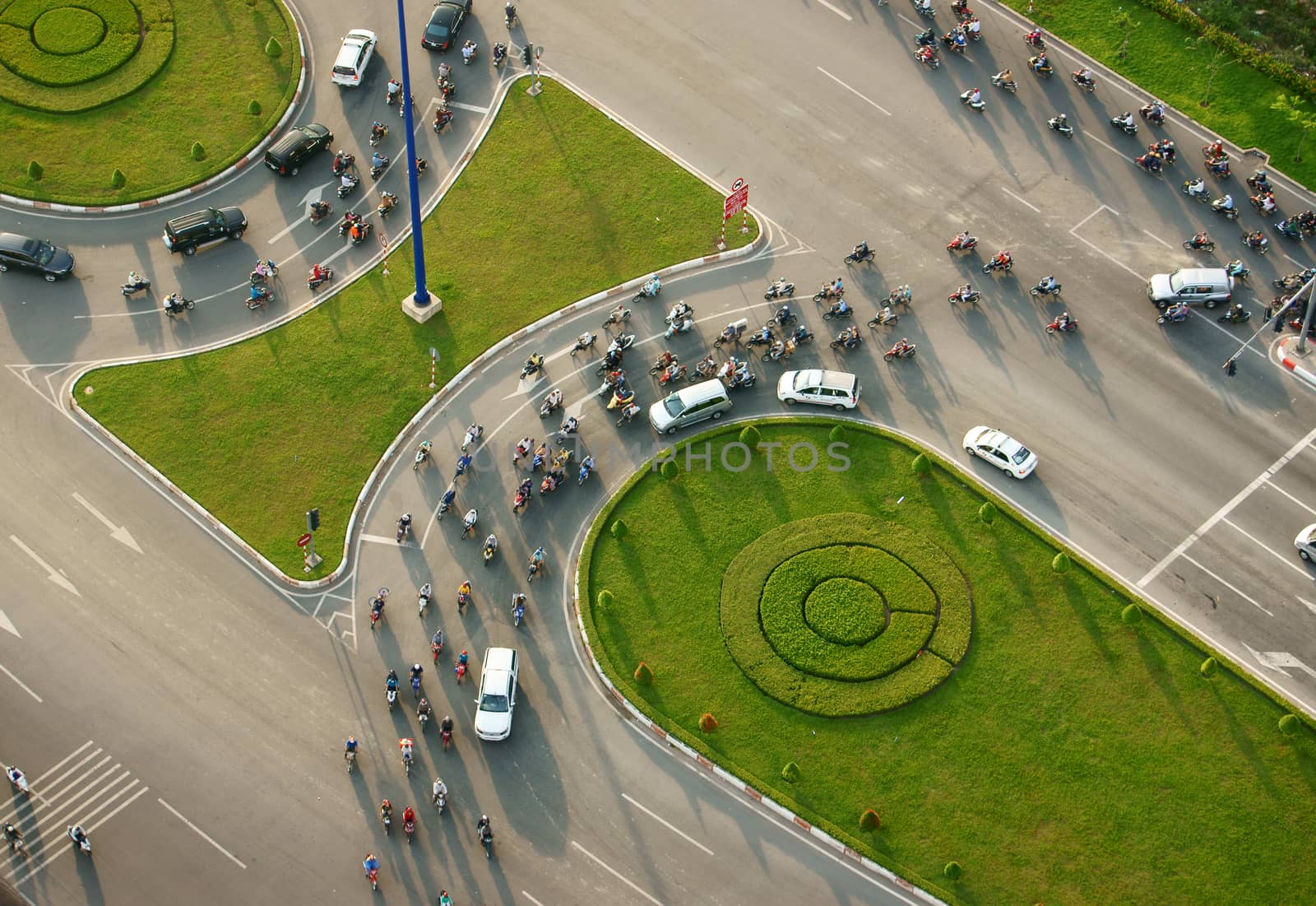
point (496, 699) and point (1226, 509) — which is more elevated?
point (496, 699)

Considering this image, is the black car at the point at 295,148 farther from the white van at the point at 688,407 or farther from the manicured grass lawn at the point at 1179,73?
the manicured grass lawn at the point at 1179,73

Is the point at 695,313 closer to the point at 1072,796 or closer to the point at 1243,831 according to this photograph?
the point at 1072,796

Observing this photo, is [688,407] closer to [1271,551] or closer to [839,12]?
[1271,551]

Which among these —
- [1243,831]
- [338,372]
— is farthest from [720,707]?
[338,372]

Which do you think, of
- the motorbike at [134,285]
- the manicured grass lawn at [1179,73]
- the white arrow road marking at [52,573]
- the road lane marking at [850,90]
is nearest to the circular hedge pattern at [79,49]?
the motorbike at [134,285]

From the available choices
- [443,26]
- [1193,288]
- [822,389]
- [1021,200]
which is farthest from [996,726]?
[443,26]

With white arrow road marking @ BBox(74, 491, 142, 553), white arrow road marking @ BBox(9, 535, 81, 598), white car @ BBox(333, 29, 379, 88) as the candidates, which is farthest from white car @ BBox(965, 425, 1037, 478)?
white arrow road marking @ BBox(9, 535, 81, 598)
